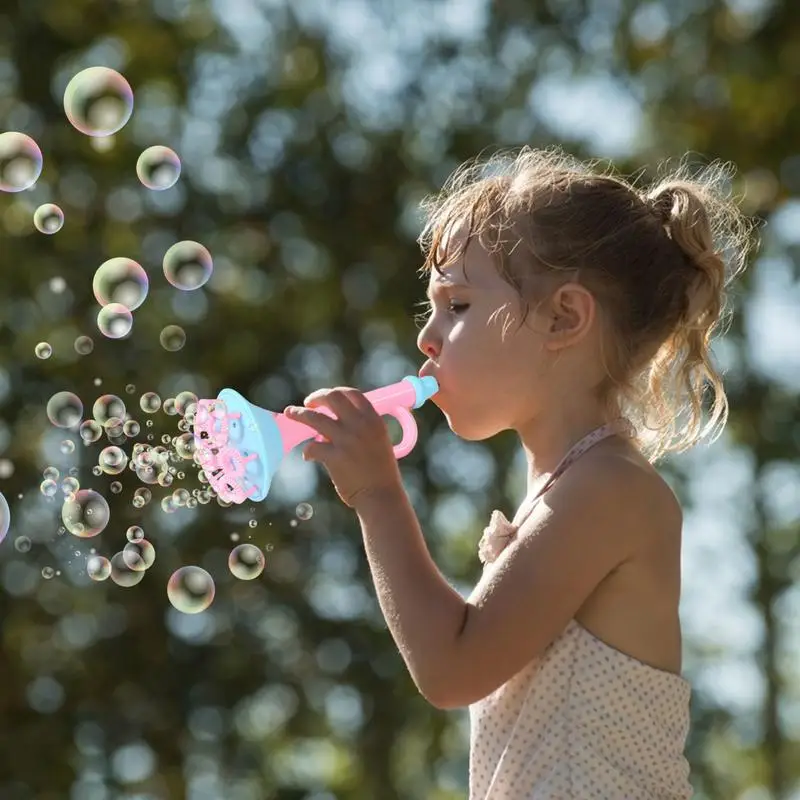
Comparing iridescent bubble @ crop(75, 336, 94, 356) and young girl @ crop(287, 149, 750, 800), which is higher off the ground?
iridescent bubble @ crop(75, 336, 94, 356)

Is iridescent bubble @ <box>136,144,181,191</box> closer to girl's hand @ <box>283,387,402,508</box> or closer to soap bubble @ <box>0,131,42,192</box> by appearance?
soap bubble @ <box>0,131,42,192</box>

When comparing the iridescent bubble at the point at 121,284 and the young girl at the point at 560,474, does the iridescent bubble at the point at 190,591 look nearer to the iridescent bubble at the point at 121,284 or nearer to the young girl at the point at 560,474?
the iridescent bubble at the point at 121,284

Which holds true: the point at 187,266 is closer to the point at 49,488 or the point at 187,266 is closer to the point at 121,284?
the point at 121,284

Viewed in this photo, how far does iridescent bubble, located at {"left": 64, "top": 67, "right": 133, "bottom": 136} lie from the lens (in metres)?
3.27

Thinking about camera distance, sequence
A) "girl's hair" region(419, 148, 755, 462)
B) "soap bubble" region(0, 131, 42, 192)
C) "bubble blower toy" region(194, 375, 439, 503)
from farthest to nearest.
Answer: "soap bubble" region(0, 131, 42, 192) → "girl's hair" region(419, 148, 755, 462) → "bubble blower toy" region(194, 375, 439, 503)

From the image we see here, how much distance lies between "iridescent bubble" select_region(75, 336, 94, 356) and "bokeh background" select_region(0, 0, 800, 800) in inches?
2.7

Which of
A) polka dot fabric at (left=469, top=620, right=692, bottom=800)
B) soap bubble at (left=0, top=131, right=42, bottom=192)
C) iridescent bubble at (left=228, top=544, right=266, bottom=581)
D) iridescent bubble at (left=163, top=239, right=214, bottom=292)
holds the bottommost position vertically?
polka dot fabric at (left=469, top=620, right=692, bottom=800)

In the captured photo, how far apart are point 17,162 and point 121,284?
46 centimetres

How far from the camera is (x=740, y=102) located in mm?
6785

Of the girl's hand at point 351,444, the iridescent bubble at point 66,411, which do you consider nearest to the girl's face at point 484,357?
the girl's hand at point 351,444

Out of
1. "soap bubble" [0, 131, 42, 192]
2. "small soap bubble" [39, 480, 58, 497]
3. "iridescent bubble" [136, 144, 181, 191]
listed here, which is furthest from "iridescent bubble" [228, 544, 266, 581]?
"soap bubble" [0, 131, 42, 192]

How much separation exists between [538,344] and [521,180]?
0.26 metres

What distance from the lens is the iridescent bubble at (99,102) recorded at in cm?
327

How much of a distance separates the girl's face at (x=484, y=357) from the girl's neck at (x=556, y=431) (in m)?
0.02
